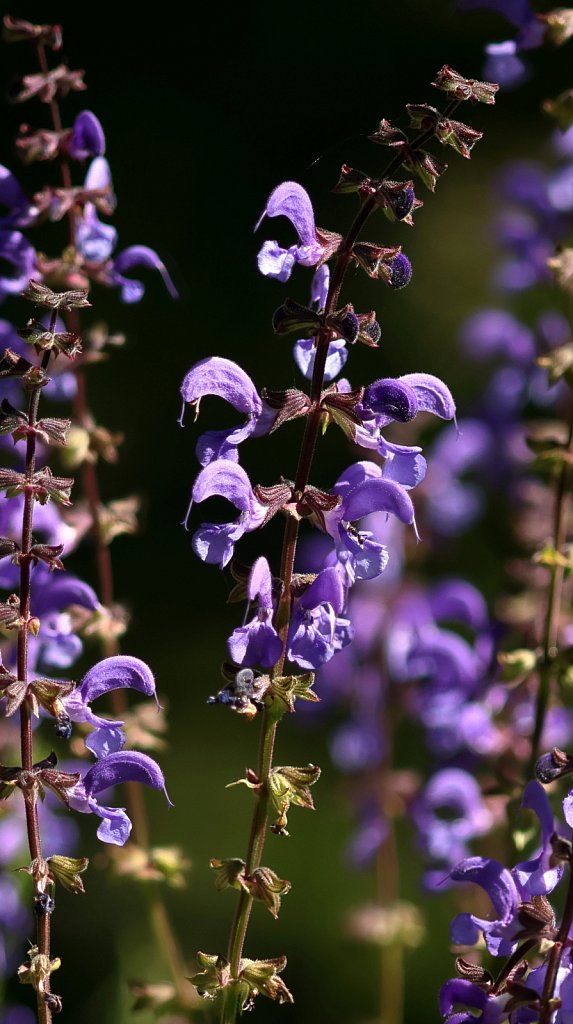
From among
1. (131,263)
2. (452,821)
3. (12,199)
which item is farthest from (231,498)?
(452,821)

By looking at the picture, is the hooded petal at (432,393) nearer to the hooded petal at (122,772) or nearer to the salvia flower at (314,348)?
the salvia flower at (314,348)

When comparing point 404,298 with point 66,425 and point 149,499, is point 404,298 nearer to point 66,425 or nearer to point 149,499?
point 149,499

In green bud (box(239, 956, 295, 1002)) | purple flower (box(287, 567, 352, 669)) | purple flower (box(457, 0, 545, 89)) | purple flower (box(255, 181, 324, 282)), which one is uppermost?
purple flower (box(457, 0, 545, 89))

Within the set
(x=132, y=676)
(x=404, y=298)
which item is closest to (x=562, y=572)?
(x=132, y=676)

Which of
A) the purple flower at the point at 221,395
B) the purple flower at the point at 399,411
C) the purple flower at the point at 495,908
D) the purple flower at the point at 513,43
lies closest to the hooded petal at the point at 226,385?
the purple flower at the point at 221,395

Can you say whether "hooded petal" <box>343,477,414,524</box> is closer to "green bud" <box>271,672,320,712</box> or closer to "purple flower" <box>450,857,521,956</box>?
"green bud" <box>271,672,320,712</box>

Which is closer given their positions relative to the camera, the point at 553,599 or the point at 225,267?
the point at 553,599

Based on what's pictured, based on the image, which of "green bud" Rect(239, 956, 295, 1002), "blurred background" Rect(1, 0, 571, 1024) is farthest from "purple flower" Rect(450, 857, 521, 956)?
"blurred background" Rect(1, 0, 571, 1024)

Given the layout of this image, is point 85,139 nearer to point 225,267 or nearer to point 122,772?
point 122,772

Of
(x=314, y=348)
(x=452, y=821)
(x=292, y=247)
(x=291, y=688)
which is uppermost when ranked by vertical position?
(x=292, y=247)
